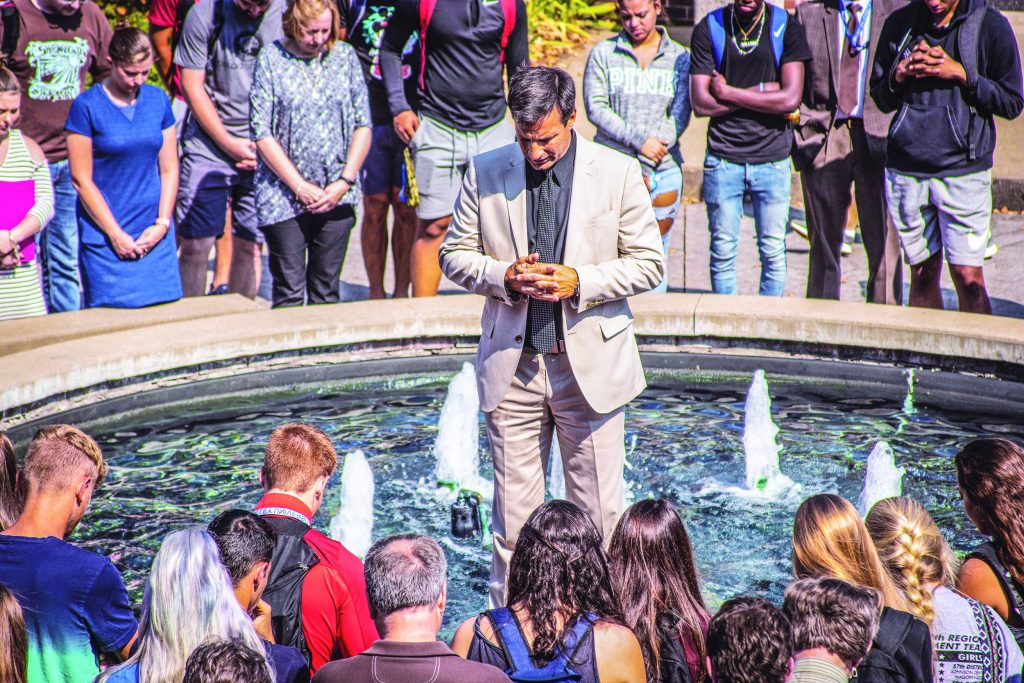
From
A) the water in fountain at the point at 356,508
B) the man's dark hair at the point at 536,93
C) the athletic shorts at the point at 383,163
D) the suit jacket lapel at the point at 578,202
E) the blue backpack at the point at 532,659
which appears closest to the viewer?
the blue backpack at the point at 532,659

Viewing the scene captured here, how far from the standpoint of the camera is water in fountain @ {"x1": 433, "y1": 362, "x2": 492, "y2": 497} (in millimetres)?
6258

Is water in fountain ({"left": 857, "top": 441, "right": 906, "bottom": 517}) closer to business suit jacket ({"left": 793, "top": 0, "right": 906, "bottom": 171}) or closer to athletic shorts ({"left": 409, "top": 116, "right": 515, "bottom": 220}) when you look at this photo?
business suit jacket ({"left": 793, "top": 0, "right": 906, "bottom": 171})

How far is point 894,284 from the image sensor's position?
27.2 feet

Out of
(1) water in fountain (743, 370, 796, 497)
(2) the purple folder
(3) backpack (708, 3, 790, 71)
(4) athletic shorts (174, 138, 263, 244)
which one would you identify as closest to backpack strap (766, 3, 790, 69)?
(3) backpack (708, 3, 790, 71)

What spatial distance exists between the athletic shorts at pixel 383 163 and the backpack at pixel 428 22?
591mm

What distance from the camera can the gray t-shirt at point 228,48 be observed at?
7898mm

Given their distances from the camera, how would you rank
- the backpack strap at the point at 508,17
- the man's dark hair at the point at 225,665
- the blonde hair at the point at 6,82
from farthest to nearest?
the backpack strap at the point at 508,17 → the blonde hair at the point at 6,82 → the man's dark hair at the point at 225,665

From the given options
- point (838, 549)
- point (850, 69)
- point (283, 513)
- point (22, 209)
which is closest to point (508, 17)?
point (850, 69)

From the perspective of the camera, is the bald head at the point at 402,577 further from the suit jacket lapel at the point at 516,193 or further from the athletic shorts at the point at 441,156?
the athletic shorts at the point at 441,156

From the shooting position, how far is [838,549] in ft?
12.0

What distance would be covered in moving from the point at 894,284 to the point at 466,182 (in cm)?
452

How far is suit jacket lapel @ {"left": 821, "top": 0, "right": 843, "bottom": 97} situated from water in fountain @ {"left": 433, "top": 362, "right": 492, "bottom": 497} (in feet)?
9.57

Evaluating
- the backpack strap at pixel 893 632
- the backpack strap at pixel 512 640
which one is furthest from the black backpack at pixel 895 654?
the backpack strap at pixel 512 640

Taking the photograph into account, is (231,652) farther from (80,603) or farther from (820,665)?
(820,665)
